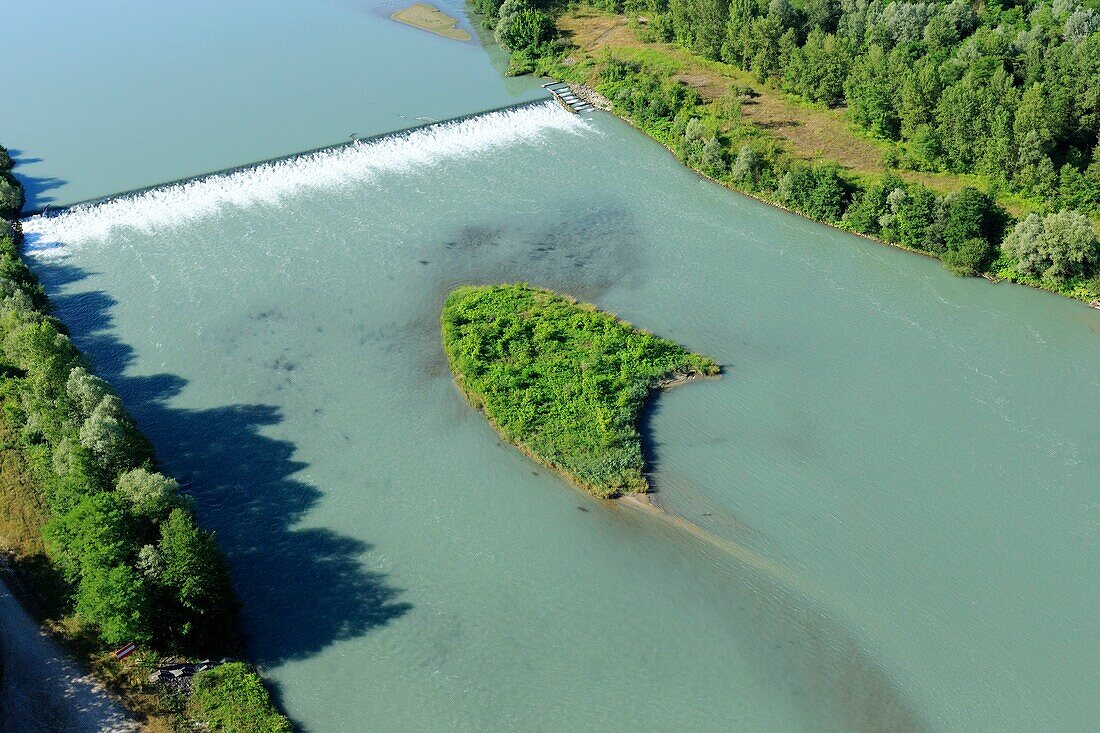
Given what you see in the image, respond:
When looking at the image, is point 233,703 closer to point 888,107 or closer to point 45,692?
point 45,692

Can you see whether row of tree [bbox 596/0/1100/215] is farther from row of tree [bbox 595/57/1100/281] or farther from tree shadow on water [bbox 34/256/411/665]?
tree shadow on water [bbox 34/256/411/665]

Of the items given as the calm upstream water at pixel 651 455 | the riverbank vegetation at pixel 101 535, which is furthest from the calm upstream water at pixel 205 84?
the riverbank vegetation at pixel 101 535

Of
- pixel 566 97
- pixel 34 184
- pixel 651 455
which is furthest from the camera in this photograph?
pixel 566 97

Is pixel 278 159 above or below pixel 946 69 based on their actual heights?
below

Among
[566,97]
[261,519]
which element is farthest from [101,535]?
[566,97]

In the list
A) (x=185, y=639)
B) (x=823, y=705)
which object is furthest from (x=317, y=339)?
(x=823, y=705)

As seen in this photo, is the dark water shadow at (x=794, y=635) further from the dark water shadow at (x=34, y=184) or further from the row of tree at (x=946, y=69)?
the dark water shadow at (x=34, y=184)
